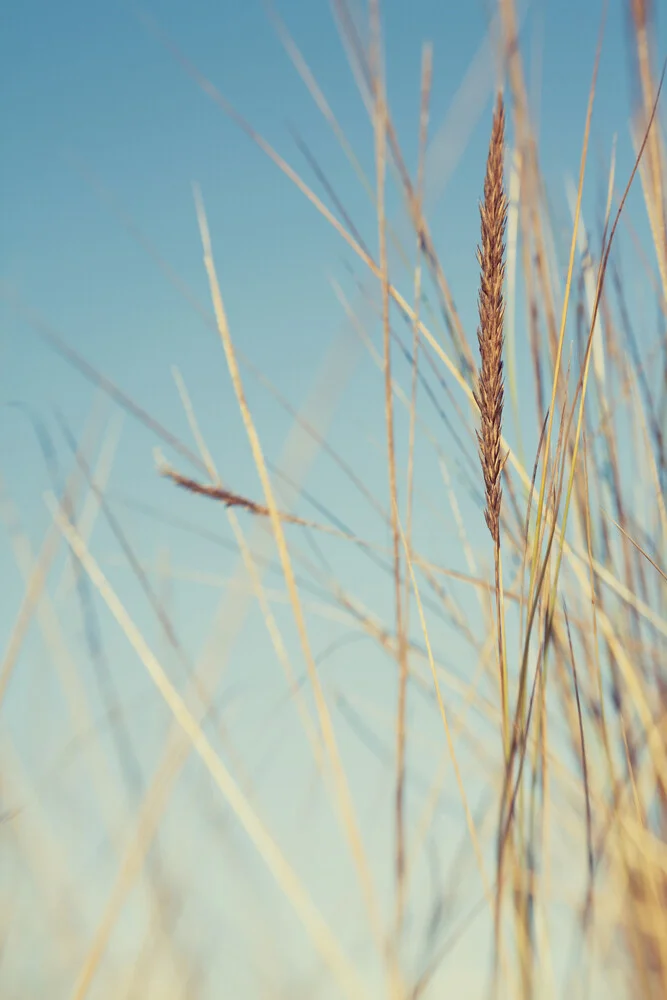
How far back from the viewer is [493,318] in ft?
1.49

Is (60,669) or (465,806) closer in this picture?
(465,806)

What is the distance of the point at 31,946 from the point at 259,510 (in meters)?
0.79

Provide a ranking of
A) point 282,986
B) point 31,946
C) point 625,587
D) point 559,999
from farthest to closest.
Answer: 1. point 31,946
2. point 282,986
3. point 625,587
4. point 559,999

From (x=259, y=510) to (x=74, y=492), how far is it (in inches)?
10.6

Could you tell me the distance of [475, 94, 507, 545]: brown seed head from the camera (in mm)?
453

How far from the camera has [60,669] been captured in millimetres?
898

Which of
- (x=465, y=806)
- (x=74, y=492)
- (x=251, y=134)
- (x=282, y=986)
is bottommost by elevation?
(x=282, y=986)

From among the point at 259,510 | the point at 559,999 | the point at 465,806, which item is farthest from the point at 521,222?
the point at 559,999

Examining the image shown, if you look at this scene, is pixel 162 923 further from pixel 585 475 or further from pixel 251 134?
pixel 251 134

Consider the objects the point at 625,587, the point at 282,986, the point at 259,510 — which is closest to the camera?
the point at 259,510

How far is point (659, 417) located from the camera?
29.7 inches

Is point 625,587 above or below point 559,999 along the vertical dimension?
above

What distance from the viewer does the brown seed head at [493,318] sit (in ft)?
1.49

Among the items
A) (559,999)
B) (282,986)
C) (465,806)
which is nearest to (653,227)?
(465,806)
